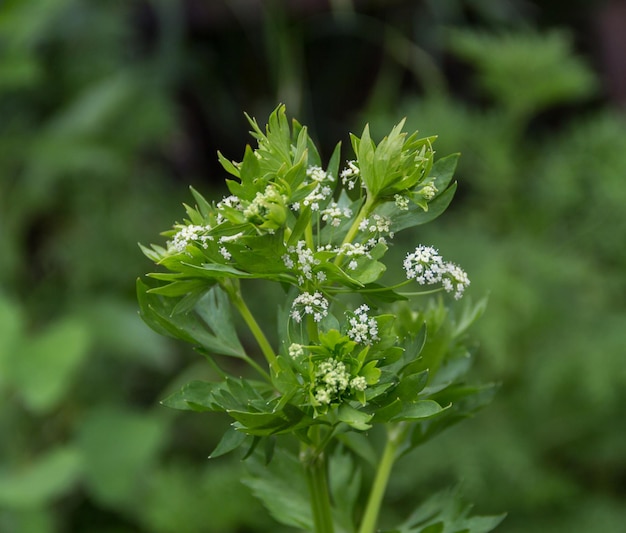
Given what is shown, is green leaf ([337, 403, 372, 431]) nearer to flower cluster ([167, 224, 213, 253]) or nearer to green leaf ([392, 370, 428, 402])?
green leaf ([392, 370, 428, 402])

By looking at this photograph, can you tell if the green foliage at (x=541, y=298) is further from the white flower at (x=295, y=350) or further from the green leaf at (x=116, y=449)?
the white flower at (x=295, y=350)

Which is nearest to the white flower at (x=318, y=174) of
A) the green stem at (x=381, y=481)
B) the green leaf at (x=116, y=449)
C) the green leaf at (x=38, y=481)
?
the green stem at (x=381, y=481)

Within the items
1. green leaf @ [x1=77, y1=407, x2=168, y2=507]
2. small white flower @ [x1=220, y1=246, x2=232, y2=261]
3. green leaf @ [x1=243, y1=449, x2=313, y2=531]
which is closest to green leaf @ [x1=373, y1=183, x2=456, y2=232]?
small white flower @ [x1=220, y1=246, x2=232, y2=261]

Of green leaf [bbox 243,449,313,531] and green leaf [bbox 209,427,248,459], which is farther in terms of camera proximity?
green leaf [bbox 243,449,313,531]

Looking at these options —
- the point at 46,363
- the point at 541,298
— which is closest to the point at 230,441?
the point at 46,363

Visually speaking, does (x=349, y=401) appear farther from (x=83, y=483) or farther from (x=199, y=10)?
(x=199, y=10)

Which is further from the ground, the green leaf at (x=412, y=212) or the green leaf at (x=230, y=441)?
the green leaf at (x=412, y=212)

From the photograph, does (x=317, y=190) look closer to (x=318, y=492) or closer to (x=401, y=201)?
(x=401, y=201)

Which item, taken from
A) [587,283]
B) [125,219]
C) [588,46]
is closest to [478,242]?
[587,283]
